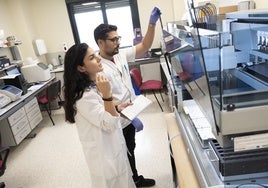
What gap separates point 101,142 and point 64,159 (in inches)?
69.2

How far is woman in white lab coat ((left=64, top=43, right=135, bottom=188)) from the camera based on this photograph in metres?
1.35

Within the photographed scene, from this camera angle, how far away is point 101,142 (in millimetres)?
1441

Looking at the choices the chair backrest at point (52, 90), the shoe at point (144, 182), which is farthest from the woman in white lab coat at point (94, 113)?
the chair backrest at point (52, 90)

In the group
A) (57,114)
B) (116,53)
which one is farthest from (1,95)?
(116,53)

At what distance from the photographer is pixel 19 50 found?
4.70m

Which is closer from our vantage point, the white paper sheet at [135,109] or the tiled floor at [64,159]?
the white paper sheet at [135,109]

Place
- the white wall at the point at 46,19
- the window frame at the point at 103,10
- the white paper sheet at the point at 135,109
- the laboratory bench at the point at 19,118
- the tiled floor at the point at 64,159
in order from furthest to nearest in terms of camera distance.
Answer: the window frame at the point at 103,10 → the white wall at the point at 46,19 → the laboratory bench at the point at 19,118 → the tiled floor at the point at 64,159 → the white paper sheet at the point at 135,109

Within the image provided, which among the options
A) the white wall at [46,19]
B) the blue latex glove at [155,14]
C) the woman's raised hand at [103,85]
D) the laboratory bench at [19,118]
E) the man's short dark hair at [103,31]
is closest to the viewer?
the woman's raised hand at [103,85]

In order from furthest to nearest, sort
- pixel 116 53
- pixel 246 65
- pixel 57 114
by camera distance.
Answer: pixel 57 114, pixel 116 53, pixel 246 65

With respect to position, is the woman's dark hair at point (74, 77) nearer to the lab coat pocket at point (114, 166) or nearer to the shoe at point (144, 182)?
the lab coat pocket at point (114, 166)

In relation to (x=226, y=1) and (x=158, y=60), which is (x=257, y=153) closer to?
(x=226, y=1)

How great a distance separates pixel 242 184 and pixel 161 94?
393 cm

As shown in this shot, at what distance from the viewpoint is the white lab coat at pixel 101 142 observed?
135 cm

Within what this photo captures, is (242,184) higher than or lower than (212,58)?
lower
